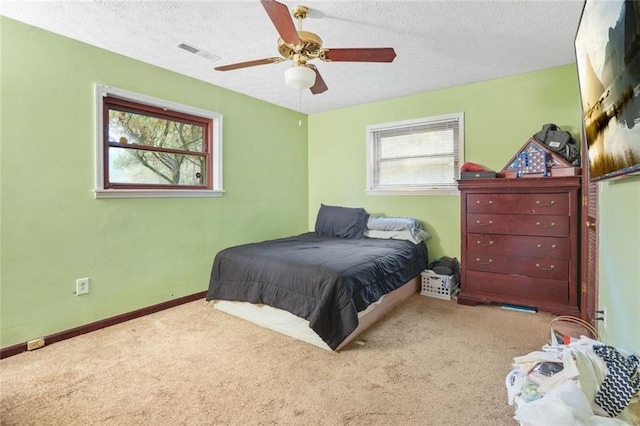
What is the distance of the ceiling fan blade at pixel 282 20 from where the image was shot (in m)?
1.52

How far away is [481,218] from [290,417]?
2456 mm

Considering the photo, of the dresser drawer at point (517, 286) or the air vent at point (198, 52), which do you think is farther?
the dresser drawer at point (517, 286)

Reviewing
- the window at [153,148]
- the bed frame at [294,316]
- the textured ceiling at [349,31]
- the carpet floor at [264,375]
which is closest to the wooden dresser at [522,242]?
the carpet floor at [264,375]

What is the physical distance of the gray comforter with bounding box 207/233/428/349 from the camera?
2.17 metres

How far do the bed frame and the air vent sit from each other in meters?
2.20

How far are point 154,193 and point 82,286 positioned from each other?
3.15ft

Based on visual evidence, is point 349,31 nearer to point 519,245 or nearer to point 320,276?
point 320,276

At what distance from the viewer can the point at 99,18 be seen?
219 centimetres

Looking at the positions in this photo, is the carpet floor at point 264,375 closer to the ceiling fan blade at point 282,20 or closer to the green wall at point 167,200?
the green wall at point 167,200

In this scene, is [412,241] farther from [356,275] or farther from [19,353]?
[19,353]

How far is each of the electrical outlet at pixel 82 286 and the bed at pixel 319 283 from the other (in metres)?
0.97

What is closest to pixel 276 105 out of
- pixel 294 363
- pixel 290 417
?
Result: pixel 294 363

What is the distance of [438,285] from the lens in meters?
3.32

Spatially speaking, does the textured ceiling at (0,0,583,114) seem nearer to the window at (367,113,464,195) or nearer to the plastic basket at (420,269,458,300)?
the window at (367,113,464,195)
